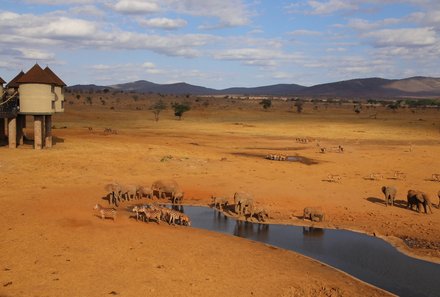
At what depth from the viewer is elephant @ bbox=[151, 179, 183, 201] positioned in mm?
24312

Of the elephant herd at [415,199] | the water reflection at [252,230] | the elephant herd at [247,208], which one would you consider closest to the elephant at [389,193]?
the elephant herd at [415,199]

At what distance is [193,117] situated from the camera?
84.9 metres

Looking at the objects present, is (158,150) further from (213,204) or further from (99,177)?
(213,204)

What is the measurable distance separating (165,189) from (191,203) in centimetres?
157

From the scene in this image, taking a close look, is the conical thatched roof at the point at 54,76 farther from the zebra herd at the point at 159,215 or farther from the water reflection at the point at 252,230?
the water reflection at the point at 252,230

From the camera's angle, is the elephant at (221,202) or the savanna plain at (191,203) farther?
the elephant at (221,202)

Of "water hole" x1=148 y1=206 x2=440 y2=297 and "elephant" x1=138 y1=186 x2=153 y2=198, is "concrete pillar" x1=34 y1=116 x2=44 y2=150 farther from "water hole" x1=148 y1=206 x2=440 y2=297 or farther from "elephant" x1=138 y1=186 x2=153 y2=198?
"water hole" x1=148 y1=206 x2=440 y2=297

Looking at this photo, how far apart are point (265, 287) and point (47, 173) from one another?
62.2 ft

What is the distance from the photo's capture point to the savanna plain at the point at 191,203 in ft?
45.2

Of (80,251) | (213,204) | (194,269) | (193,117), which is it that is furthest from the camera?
(193,117)

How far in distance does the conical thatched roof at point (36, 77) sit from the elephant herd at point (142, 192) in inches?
546

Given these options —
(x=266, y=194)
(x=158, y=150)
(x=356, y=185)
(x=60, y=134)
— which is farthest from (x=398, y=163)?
(x=60, y=134)

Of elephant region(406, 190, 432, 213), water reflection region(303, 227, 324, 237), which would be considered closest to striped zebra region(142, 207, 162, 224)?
water reflection region(303, 227, 324, 237)

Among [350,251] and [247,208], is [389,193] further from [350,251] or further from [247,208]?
[247,208]
